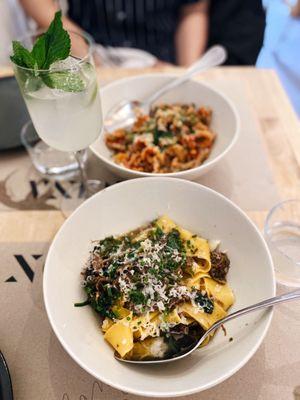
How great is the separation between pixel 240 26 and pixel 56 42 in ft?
4.94

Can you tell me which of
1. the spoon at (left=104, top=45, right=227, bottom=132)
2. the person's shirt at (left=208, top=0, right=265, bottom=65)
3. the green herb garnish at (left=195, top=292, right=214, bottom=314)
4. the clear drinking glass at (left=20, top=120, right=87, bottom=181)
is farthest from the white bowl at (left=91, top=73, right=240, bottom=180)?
the person's shirt at (left=208, top=0, right=265, bottom=65)

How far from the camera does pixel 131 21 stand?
5.96ft

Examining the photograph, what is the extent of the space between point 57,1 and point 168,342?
66.4 inches

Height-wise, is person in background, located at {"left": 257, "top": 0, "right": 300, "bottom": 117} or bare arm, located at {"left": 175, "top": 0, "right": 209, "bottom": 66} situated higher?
bare arm, located at {"left": 175, "top": 0, "right": 209, "bottom": 66}

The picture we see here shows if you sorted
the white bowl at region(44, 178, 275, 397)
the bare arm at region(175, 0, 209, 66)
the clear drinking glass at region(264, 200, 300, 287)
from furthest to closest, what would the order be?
the bare arm at region(175, 0, 209, 66) → the clear drinking glass at region(264, 200, 300, 287) → the white bowl at region(44, 178, 275, 397)

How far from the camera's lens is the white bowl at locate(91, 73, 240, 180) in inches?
43.9

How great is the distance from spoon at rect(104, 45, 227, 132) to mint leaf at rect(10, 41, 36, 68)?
44cm

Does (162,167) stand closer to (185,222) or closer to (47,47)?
(185,222)

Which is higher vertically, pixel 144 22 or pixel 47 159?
pixel 144 22

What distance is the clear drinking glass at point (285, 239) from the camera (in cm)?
87

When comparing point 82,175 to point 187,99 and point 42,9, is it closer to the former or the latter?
point 187,99

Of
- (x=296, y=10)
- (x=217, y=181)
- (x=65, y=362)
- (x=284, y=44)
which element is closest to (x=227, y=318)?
(x=65, y=362)

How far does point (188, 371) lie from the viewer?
0.67 m

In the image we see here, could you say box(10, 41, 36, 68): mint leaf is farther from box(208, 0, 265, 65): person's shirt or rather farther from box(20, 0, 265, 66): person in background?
box(208, 0, 265, 65): person's shirt
